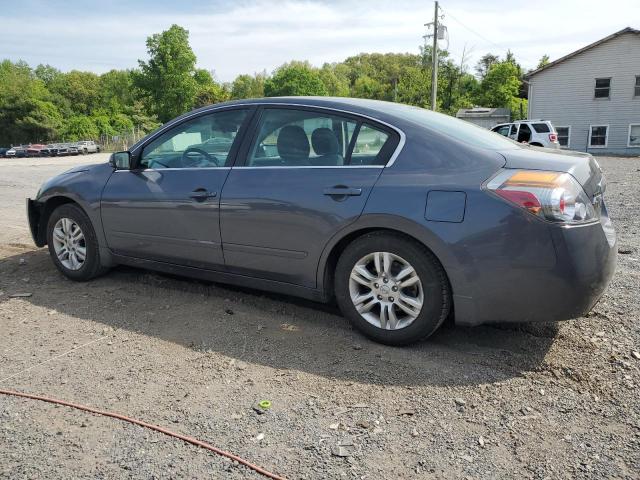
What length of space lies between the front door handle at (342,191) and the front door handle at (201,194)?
97 centimetres

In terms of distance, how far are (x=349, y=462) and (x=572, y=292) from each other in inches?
62.7

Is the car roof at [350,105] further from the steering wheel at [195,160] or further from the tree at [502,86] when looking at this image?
the tree at [502,86]

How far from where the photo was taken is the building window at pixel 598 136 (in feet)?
106

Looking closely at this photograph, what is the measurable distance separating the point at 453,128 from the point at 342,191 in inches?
36.7

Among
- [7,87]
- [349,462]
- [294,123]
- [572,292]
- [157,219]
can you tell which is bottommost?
[349,462]

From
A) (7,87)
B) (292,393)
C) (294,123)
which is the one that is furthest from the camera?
(7,87)

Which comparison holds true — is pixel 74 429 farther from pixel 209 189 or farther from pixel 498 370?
pixel 498 370

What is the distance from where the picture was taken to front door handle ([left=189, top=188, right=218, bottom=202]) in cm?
404

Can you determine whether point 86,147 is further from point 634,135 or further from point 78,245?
point 78,245

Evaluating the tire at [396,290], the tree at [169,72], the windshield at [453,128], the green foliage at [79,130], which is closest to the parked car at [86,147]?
the tree at [169,72]

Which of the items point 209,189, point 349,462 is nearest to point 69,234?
point 209,189

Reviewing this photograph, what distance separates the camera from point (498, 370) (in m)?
3.19

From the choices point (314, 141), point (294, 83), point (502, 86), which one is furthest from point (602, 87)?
point (294, 83)

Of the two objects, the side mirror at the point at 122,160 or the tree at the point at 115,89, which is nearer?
the side mirror at the point at 122,160
